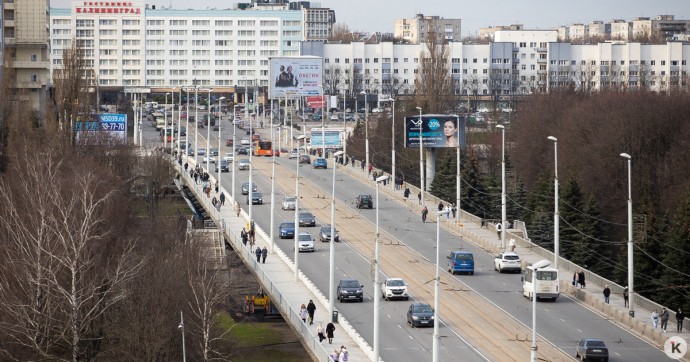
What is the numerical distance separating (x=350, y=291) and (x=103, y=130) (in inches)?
1867

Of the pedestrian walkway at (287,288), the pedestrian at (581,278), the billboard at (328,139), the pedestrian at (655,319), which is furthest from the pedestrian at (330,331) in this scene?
the billboard at (328,139)

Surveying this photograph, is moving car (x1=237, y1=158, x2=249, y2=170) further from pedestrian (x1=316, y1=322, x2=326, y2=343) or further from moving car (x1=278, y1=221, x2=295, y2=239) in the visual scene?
pedestrian (x1=316, y1=322, x2=326, y2=343)

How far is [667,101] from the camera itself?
109 metres

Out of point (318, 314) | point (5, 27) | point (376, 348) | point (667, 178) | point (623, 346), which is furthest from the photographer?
point (5, 27)

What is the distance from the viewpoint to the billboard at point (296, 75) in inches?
6235

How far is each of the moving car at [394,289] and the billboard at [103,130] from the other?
124ft

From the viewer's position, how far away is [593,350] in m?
54.6

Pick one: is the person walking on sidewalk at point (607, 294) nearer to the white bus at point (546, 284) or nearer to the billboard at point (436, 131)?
the white bus at point (546, 284)

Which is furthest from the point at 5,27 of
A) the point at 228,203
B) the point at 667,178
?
the point at 667,178

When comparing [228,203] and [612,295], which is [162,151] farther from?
[612,295]

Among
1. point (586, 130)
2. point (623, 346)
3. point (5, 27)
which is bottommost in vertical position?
point (623, 346)

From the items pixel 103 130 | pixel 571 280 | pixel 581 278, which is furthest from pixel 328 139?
pixel 581 278

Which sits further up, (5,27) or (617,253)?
(5,27)

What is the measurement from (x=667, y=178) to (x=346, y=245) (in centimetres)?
2283
